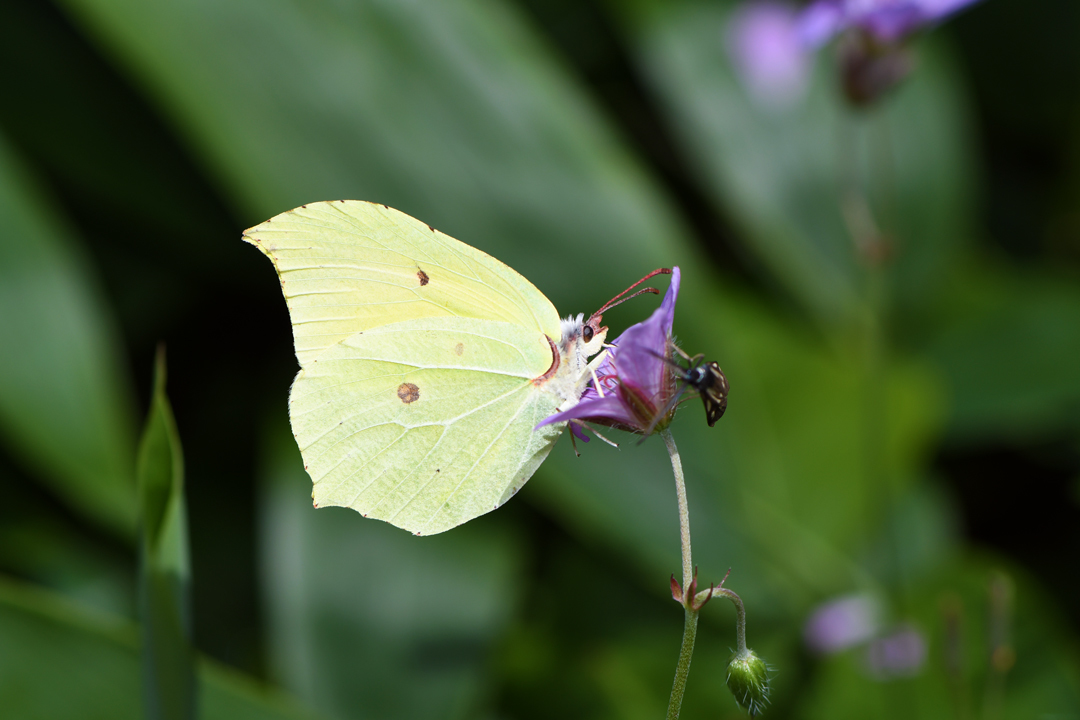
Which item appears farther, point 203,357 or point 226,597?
point 203,357

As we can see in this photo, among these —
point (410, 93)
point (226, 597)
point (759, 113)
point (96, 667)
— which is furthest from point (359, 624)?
point (759, 113)

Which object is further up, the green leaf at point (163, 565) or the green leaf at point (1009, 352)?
the green leaf at point (163, 565)

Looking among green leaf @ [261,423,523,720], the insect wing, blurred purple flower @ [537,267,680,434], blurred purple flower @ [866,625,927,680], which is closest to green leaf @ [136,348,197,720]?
blurred purple flower @ [537,267,680,434]

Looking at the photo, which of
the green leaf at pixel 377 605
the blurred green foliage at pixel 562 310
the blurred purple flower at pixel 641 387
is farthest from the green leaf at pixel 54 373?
the blurred purple flower at pixel 641 387

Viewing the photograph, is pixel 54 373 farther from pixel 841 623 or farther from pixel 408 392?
pixel 841 623

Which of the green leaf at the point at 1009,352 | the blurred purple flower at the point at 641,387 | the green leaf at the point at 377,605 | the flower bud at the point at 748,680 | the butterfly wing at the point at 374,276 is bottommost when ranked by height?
the green leaf at the point at 1009,352

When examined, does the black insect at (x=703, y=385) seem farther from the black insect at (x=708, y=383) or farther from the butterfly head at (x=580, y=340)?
the butterfly head at (x=580, y=340)

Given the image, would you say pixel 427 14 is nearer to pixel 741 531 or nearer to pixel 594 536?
pixel 594 536
